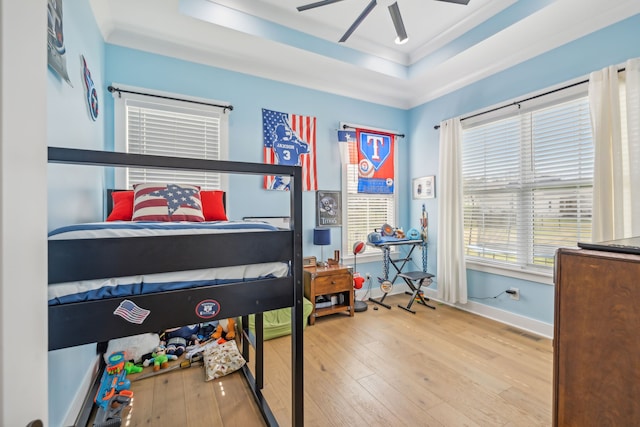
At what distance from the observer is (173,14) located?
7.35 ft

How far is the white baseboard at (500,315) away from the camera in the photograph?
8.59 ft

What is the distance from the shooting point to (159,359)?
208 cm

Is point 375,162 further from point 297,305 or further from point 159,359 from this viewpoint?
point 159,359

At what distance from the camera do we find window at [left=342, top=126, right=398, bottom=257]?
357 centimetres

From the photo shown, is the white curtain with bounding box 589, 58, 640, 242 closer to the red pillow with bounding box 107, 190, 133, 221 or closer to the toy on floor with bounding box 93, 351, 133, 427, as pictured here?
the toy on floor with bounding box 93, 351, 133, 427

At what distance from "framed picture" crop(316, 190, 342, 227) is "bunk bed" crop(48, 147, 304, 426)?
212cm

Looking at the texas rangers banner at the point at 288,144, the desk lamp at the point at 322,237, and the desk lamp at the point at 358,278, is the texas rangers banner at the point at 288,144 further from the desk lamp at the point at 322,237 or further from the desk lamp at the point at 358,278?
the desk lamp at the point at 358,278

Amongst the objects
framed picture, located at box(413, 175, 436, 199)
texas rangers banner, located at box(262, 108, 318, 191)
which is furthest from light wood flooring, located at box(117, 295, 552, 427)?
framed picture, located at box(413, 175, 436, 199)

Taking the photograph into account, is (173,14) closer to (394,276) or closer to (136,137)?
(136,137)

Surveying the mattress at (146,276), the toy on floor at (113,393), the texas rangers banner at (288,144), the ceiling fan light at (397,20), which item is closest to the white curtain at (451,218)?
the ceiling fan light at (397,20)

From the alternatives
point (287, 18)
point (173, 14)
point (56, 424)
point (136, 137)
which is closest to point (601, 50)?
point (287, 18)

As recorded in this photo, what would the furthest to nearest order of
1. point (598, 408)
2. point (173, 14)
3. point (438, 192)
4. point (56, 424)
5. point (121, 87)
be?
point (438, 192) → point (121, 87) → point (173, 14) → point (56, 424) → point (598, 408)

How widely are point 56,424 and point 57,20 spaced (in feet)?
6.34

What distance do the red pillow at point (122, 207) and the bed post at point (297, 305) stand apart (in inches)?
58.8
